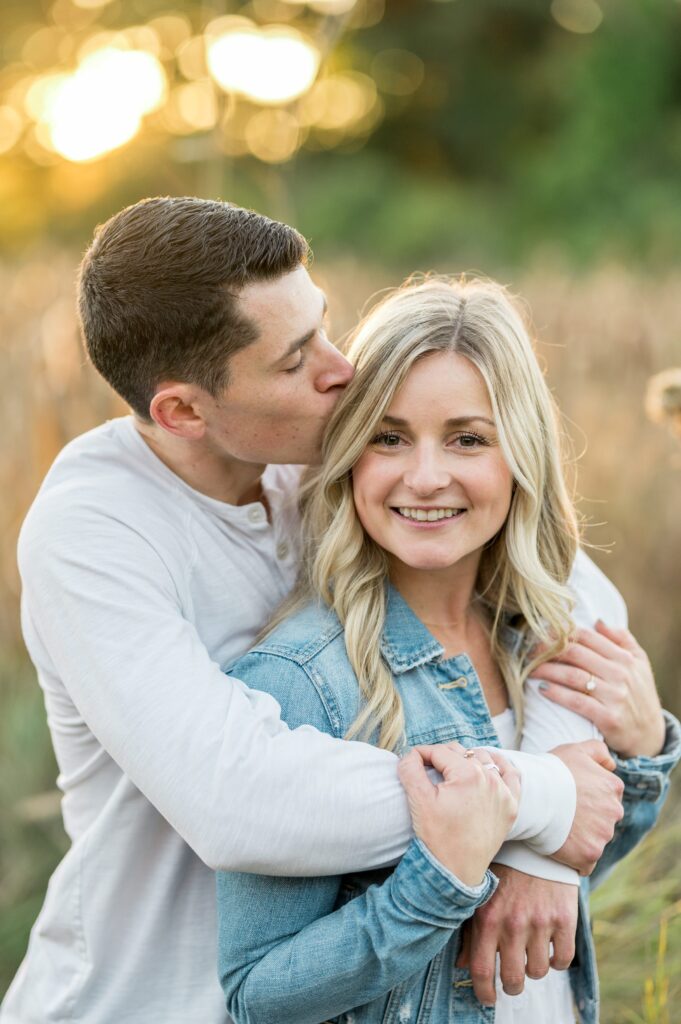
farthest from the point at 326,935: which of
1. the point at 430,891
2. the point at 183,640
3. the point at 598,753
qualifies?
the point at 598,753

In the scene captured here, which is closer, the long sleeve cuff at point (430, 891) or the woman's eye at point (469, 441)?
the long sleeve cuff at point (430, 891)

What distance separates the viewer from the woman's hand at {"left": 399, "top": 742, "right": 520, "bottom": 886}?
1.84 metres

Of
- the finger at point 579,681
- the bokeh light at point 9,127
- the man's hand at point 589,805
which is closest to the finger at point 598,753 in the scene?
the man's hand at point 589,805

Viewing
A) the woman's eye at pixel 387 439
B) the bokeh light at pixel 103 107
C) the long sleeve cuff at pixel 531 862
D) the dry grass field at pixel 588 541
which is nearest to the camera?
the long sleeve cuff at pixel 531 862

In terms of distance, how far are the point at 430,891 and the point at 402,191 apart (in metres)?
23.4

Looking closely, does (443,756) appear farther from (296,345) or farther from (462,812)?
(296,345)

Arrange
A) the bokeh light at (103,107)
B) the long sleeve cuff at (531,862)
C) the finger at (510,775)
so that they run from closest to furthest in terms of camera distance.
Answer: the finger at (510,775), the long sleeve cuff at (531,862), the bokeh light at (103,107)

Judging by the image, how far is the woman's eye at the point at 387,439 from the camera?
2289 millimetres

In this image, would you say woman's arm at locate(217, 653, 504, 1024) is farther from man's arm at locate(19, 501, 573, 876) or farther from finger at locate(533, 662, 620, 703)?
finger at locate(533, 662, 620, 703)

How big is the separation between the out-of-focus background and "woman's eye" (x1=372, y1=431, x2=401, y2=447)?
0.61m

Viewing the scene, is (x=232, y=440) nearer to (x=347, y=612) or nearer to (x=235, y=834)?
(x=347, y=612)

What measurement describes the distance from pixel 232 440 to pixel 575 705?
2.92ft

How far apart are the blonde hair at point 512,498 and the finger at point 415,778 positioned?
0.15 metres

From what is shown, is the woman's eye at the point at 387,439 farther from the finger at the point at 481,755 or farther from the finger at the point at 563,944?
the finger at the point at 563,944
